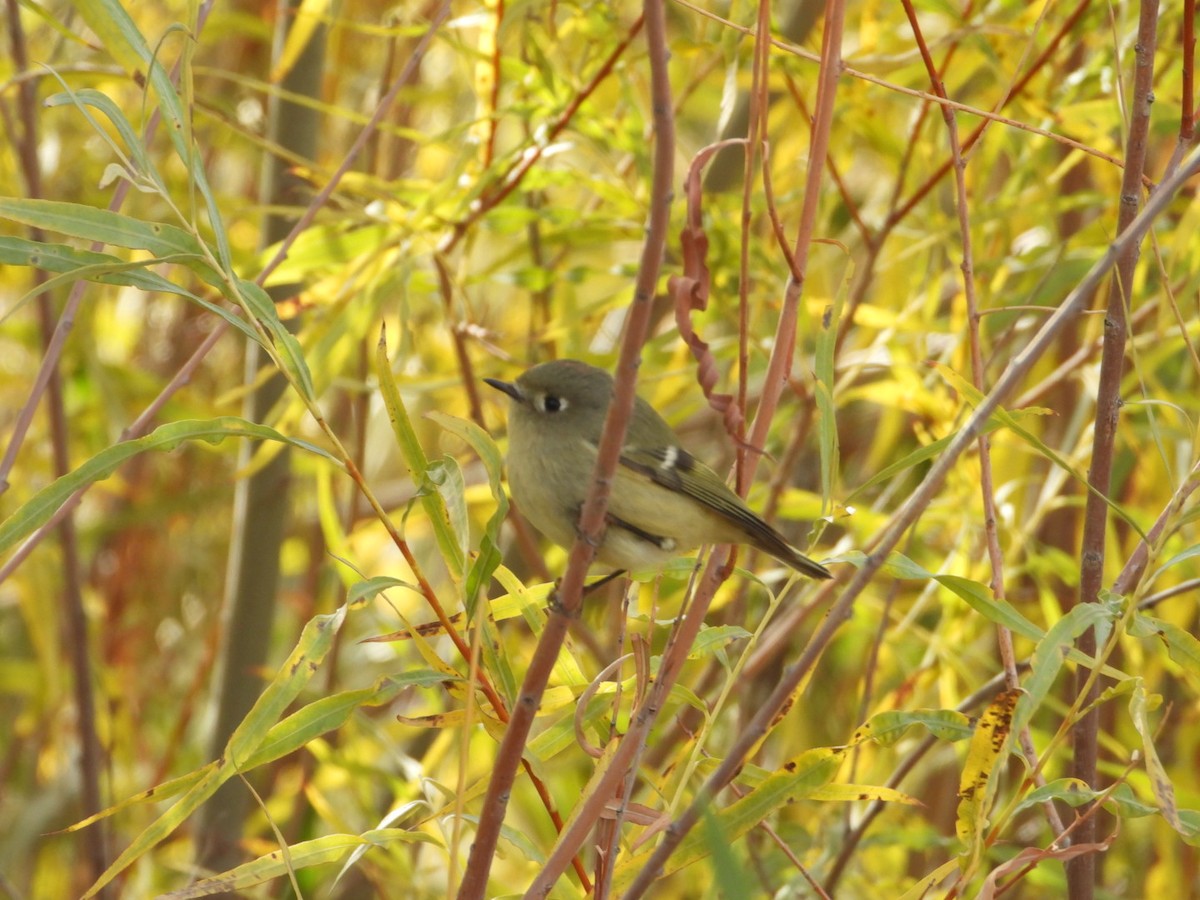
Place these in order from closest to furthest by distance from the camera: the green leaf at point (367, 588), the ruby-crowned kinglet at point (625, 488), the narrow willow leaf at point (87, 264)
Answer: the narrow willow leaf at point (87, 264), the green leaf at point (367, 588), the ruby-crowned kinglet at point (625, 488)

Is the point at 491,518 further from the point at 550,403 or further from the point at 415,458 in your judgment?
the point at 550,403

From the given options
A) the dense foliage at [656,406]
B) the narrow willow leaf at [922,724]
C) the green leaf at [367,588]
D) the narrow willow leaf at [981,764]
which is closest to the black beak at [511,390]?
the dense foliage at [656,406]

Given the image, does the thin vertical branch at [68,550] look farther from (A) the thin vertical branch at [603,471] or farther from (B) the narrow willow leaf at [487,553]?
(A) the thin vertical branch at [603,471]

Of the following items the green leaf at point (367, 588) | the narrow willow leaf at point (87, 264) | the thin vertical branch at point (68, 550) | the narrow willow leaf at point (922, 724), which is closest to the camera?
the narrow willow leaf at point (87, 264)

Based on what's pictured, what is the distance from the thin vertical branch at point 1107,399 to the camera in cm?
127

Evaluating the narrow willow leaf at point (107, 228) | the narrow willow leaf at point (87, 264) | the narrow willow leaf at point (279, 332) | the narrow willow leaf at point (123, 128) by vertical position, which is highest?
the narrow willow leaf at point (123, 128)

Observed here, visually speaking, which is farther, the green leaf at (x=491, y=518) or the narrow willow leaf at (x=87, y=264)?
the green leaf at (x=491, y=518)

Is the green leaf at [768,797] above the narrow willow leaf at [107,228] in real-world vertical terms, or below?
below

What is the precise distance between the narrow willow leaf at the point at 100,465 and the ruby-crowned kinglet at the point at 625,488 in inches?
23.1

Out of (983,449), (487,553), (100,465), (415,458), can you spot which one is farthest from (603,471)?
(983,449)

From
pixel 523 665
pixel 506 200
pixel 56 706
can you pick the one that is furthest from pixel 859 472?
pixel 56 706

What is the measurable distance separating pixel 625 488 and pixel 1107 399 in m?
0.68

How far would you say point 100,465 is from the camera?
112 centimetres

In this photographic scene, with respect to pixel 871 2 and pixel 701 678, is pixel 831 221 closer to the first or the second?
pixel 871 2
